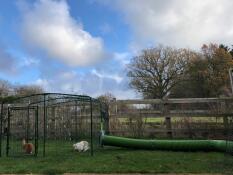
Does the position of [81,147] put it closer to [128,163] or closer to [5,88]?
[128,163]

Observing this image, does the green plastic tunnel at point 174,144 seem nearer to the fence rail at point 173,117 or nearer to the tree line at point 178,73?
the fence rail at point 173,117

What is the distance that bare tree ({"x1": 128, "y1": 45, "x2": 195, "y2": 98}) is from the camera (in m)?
47.0

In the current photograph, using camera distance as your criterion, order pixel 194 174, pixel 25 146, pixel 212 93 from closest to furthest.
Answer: pixel 194 174 < pixel 25 146 < pixel 212 93

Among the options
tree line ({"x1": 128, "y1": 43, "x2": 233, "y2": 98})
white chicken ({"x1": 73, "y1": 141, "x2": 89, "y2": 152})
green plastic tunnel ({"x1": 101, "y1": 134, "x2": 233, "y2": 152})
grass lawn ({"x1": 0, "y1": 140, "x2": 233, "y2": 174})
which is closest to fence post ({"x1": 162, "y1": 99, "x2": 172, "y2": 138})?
green plastic tunnel ({"x1": 101, "y1": 134, "x2": 233, "y2": 152})

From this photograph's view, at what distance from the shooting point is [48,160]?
384 inches

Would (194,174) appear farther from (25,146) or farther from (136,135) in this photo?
(136,135)

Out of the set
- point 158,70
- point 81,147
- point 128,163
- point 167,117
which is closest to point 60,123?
Result: point 81,147

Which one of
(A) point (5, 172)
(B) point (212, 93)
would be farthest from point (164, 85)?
(A) point (5, 172)

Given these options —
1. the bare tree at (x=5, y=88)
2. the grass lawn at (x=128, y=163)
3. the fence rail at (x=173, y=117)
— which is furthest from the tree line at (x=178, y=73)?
the grass lawn at (x=128, y=163)

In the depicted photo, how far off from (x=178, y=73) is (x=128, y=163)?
3973 cm

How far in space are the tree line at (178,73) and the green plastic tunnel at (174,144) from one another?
3483 cm

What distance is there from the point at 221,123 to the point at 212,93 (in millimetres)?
32369

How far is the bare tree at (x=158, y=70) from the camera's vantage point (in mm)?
47031

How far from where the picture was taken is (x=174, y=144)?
1103 centimetres
